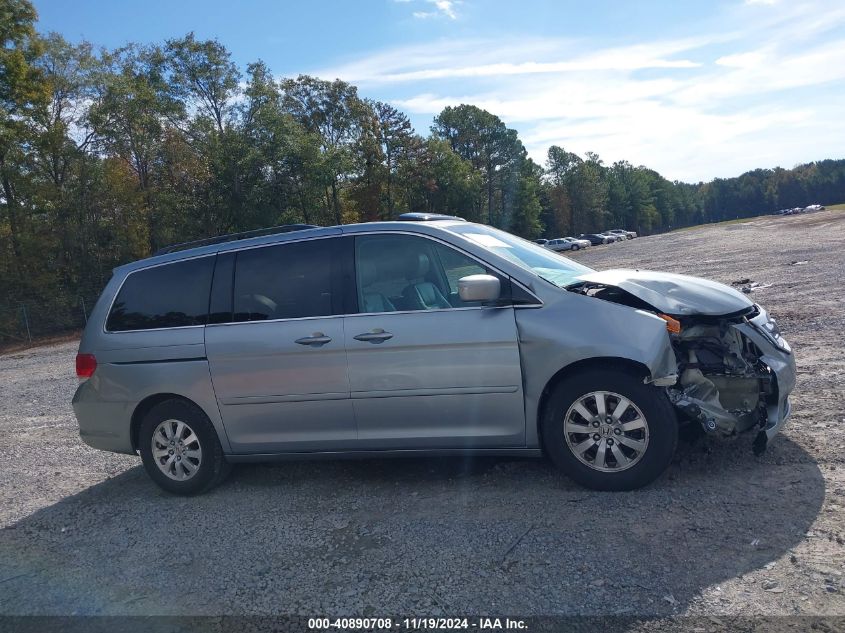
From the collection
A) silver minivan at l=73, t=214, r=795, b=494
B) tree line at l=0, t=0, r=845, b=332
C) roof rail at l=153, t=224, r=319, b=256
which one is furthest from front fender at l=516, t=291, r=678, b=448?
tree line at l=0, t=0, r=845, b=332

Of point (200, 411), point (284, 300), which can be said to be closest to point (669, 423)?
point (284, 300)

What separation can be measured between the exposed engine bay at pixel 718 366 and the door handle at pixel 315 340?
1.79 meters

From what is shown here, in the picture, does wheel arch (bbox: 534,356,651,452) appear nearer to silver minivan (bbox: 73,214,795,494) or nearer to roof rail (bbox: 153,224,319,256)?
silver minivan (bbox: 73,214,795,494)

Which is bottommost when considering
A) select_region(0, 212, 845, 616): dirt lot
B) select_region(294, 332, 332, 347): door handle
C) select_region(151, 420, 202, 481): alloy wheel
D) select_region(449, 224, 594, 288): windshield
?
select_region(0, 212, 845, 616): dirt lot

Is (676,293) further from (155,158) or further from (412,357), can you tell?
(155,158)

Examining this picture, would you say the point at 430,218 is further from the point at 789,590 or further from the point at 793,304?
the point at 793,304

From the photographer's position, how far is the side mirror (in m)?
4.55

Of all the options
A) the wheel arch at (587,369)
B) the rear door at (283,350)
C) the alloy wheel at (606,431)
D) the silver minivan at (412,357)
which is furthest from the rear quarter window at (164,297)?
the alloy wheel at (606,431)

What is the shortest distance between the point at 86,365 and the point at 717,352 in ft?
16.2

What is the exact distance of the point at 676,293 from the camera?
5.01 meters

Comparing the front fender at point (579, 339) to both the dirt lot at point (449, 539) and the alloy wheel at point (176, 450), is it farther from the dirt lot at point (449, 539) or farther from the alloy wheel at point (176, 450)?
the alloy wheel at point (176, 450)

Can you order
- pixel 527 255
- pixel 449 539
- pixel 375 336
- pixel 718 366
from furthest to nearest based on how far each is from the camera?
1. pixel 527 255
2. pixel 718 366
3. pixel 375 336
4. pixel 449 539

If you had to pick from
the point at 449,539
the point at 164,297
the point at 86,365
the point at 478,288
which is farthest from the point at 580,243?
the point at 449,539

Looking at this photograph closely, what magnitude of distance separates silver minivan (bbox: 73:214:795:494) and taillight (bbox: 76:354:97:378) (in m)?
0.05
